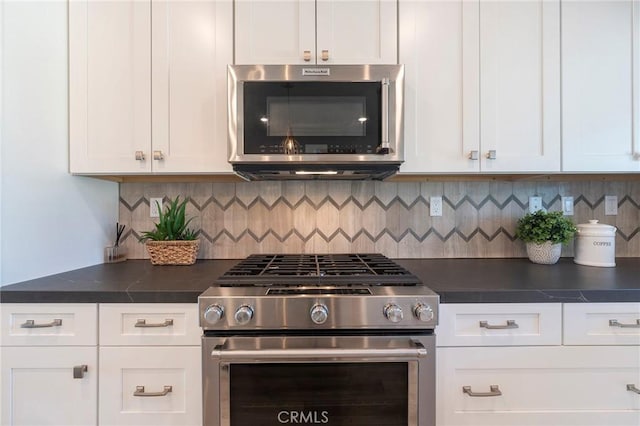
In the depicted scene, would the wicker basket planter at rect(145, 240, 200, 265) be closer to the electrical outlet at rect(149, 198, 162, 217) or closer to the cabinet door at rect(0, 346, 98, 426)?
the electrical outlet at rect(149, 198, 162, 217)

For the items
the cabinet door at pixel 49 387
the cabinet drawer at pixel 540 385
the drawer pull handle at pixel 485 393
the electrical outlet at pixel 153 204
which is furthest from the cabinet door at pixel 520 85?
the cabinet door at pixel 49 387

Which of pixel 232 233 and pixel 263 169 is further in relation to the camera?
pixel 232 233

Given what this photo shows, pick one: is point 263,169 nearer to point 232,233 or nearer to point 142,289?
point 232,233

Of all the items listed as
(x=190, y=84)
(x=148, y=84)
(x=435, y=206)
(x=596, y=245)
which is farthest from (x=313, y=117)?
(x=596, y=245)

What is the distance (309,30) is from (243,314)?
1.26m

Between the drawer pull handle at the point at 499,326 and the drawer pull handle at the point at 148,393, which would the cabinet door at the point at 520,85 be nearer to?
the drawer pull handle at the point at 499,326

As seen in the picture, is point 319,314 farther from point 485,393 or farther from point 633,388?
point 633,388

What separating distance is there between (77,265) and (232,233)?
29.1 inches

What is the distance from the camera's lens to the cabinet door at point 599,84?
4.83 feet

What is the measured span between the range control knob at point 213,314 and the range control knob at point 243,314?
5 centimetres

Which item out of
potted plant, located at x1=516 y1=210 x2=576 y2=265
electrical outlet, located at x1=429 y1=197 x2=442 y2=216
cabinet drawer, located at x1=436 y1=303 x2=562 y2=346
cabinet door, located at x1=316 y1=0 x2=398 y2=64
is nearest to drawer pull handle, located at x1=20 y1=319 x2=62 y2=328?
cabinet drawer, located at x1=436 y1=303 x2=562 y2=346

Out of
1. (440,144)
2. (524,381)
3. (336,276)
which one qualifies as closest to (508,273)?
(524,381)

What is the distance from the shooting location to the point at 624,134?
1.48 meters

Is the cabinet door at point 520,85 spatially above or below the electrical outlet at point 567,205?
above
